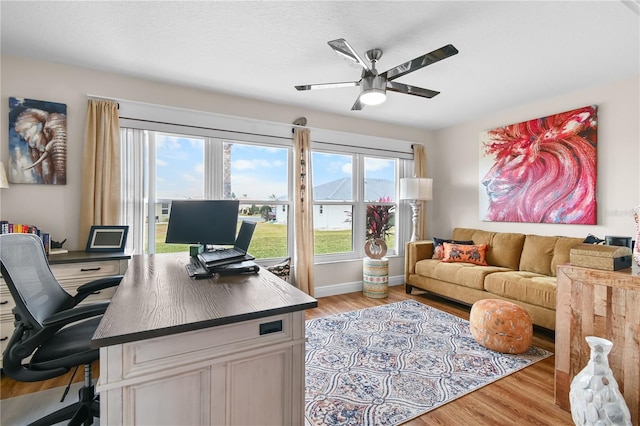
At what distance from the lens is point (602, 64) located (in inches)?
107

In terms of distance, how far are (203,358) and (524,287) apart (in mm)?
3117

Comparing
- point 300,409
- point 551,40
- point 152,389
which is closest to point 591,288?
point 300,409

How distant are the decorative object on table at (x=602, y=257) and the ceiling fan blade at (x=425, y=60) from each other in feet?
4.60

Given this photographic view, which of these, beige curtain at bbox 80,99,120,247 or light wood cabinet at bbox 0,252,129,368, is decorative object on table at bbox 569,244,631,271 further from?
beige curtain at bbox 80,99,120,247

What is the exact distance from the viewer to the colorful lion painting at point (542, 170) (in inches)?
128

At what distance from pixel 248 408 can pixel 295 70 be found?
8.85 ft

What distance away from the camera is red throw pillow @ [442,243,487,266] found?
12.5ft

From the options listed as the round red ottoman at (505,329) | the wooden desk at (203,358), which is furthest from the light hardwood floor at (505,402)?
the wooden desk at (203,358)

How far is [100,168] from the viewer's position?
9.31 feet

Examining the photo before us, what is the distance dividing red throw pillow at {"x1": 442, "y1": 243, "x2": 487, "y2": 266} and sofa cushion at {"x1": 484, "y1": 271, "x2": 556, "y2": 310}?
462mm

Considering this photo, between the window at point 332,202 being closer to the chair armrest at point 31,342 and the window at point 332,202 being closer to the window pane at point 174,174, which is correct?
the window pane at point 174,174

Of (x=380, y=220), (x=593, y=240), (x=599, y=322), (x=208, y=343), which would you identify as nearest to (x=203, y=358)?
(x=208, y=343)

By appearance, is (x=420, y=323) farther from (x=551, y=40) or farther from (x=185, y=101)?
(x=185, y=101)

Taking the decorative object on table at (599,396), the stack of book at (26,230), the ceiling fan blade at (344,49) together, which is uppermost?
the ceiling fan blade at (344,49)
